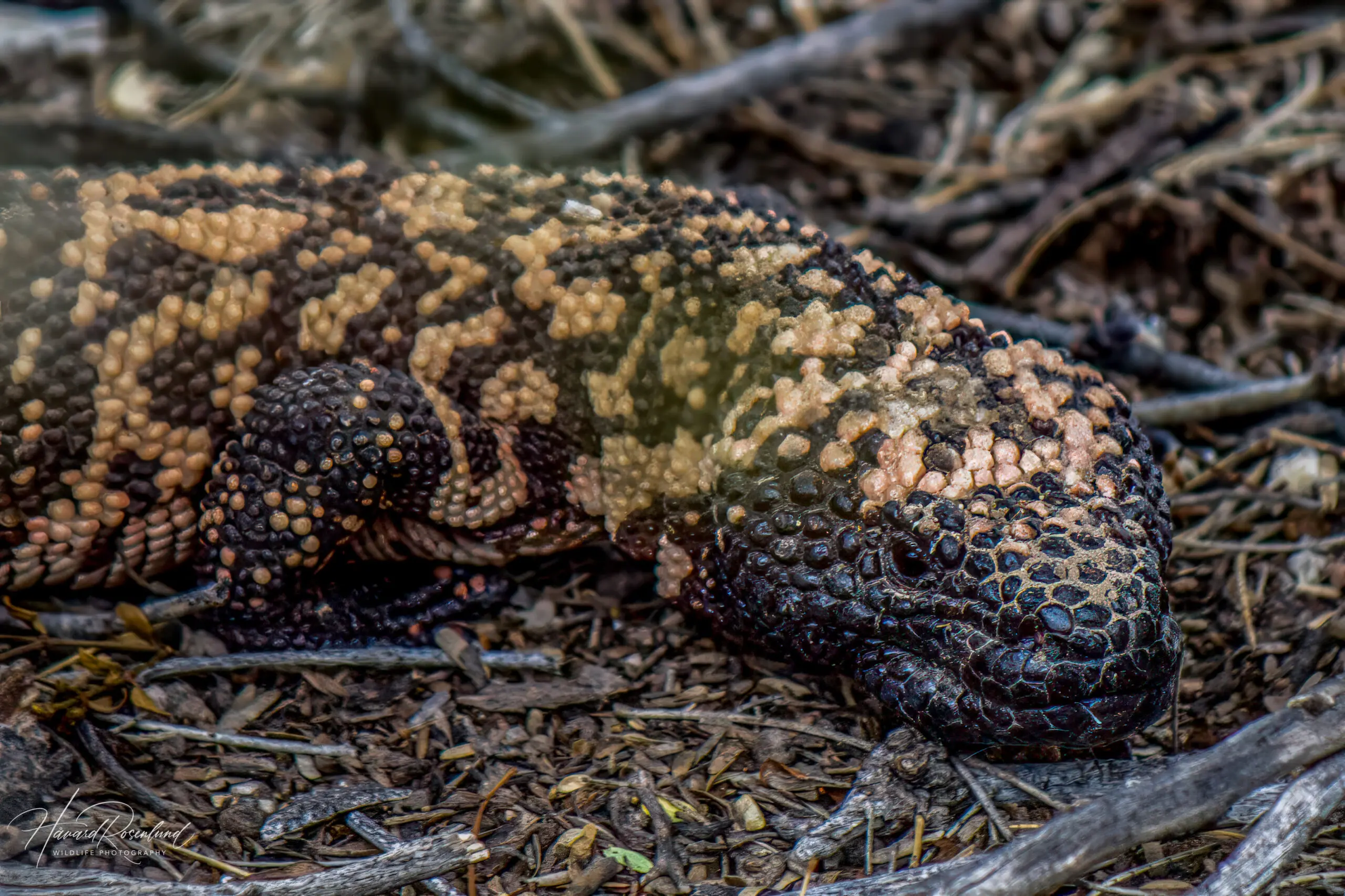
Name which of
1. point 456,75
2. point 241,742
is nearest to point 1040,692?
point 241,742

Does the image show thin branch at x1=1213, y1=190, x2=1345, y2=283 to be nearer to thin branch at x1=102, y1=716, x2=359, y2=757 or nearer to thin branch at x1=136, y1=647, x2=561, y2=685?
thin branch at x1=136, y1=647, x2=561, y2=685

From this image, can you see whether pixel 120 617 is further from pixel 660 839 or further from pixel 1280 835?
pixel 1280 835

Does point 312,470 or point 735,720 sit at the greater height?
point 312,470

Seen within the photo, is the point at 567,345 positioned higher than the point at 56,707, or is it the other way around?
the point at 567,345

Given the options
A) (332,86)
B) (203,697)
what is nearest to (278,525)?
(203,697)

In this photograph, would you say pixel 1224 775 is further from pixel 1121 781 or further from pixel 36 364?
pixel 36 364

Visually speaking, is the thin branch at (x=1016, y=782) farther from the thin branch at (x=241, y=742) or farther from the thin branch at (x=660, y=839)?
the thin branch at (x=241, y=742)
